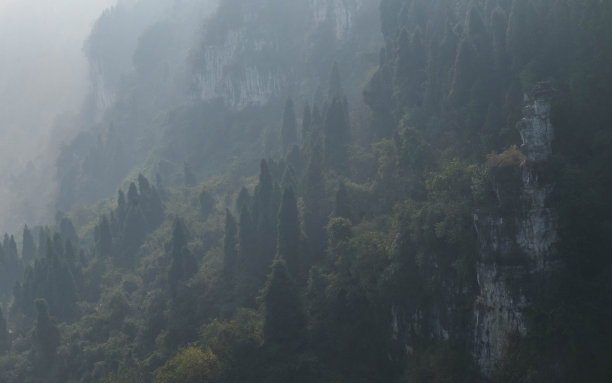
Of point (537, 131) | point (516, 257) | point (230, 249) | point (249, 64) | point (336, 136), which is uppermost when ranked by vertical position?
point (249, 64)

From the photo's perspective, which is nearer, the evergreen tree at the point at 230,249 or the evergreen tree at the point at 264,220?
the evergreen tree at the point at 264,220

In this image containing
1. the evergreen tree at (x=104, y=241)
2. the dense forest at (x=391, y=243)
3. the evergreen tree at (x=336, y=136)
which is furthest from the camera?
the evergreen tree at (x=104, y=241)

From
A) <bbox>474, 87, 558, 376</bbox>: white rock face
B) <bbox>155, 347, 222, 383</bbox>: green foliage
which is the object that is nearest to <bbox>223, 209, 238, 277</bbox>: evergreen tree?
<bbox>155, 347, 222, 383</bbox>: green foliage

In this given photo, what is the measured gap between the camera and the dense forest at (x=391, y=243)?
4181 cm

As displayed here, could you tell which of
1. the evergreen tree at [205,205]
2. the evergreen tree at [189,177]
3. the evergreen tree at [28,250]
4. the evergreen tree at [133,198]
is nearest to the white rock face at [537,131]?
the evergreen tree at [205,205]

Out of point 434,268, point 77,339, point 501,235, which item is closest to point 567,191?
point 501,235

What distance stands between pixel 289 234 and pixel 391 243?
16.7 metres

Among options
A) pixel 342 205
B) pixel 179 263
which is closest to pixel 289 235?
pixel 342 205

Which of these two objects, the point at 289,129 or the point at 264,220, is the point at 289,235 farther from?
the point at 289,129

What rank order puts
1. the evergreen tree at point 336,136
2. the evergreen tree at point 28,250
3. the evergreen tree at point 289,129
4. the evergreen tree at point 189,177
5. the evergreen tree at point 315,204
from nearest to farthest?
1. the evergreen tree at point 315,204
2. the evergreen tree at point 336,136
3. the evergreen tree at point 289,129
4. the evergreen tree at point 28,250
5. the evergreen tree at point 189,177

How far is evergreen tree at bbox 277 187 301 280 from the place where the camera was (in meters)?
66.6

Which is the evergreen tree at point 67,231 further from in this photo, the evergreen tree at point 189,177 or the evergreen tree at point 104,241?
the evergreen tree at point 189,177

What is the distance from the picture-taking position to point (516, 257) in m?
42.3

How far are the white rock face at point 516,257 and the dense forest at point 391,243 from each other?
0.13 m
